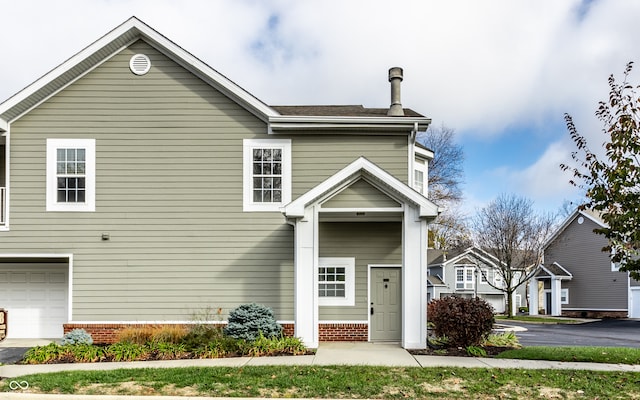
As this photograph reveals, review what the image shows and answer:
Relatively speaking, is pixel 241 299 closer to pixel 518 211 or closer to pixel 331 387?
pixel 331 387

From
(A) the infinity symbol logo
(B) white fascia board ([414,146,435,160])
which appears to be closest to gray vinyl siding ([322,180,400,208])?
(B) white fascia board ([414,146,435,160])

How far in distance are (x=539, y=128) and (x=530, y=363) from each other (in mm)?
22186

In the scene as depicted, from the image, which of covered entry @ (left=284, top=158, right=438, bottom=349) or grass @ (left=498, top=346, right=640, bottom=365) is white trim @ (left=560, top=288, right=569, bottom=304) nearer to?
grass @ (left=498, top=346, right=640, bottom=365)

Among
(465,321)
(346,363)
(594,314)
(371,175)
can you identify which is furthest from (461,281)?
(346,363)

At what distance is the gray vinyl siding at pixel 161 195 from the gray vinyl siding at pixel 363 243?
3.78 feet

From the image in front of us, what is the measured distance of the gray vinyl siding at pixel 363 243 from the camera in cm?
1472

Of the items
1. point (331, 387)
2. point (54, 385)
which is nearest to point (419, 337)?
point (331, 387)

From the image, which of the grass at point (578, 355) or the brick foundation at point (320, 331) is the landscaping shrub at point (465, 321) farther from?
the brick foundation at point (320, 331)

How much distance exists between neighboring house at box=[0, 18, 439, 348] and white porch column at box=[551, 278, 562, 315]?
25.1m

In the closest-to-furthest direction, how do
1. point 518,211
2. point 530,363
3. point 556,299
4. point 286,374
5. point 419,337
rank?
point 286,374 → point 530,363 → point 419,337 → point 518,211 → point 556,299

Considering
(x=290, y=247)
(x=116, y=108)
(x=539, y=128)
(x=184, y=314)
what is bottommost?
(x=184, y=314)

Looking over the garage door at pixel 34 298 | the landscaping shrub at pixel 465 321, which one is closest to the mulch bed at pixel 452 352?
the landscaping shrub at pixel 465 321

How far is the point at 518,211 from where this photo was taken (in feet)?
106

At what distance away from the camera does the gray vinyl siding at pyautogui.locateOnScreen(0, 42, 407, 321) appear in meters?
14.5
